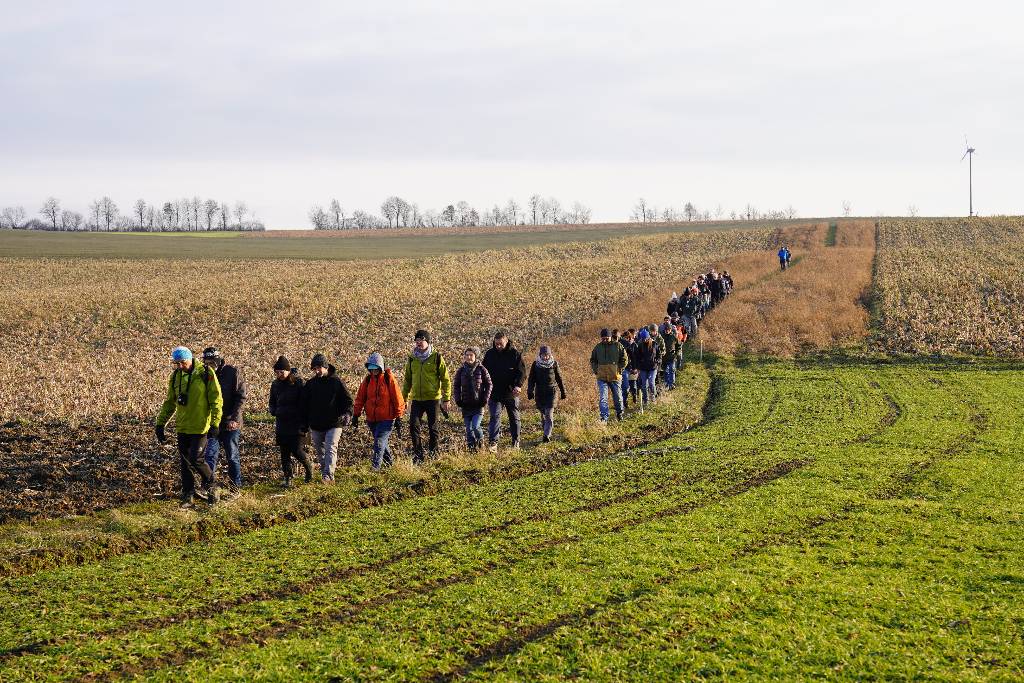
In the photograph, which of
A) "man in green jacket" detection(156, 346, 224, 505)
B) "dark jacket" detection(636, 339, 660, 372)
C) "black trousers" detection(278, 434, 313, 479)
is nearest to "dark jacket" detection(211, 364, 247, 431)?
"man in green jacket" detection(156, 346, 224, 505)

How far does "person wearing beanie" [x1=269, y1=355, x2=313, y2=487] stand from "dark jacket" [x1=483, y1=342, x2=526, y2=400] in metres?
4.00

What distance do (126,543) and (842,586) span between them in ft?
27.5

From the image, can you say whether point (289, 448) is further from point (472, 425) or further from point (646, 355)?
point (646, 355)

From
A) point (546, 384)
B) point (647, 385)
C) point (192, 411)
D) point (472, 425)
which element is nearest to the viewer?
point (192, 411)

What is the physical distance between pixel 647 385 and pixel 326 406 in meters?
11.2

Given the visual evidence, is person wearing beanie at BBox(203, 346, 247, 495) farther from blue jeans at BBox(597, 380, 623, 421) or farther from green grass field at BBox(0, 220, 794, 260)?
green grass field at BBox(0, 220, 794, 260)

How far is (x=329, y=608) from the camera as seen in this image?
310 inches

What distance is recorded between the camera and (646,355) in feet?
73.5

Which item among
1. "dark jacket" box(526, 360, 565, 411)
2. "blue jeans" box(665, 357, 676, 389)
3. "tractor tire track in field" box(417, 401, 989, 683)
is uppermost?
"dark jacket" box(526, 360, 565, 411)

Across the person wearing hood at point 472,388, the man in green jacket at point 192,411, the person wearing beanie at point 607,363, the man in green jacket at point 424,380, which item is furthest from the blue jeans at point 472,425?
the man in green jacket at point 192,411

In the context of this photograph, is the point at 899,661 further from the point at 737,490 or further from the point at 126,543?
the point at 126,543

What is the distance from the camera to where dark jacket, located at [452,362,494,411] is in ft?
51.5

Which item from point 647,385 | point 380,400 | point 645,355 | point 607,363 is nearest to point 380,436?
point 380,400

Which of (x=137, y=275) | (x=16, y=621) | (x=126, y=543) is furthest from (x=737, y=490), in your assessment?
(x=137, y=275)
